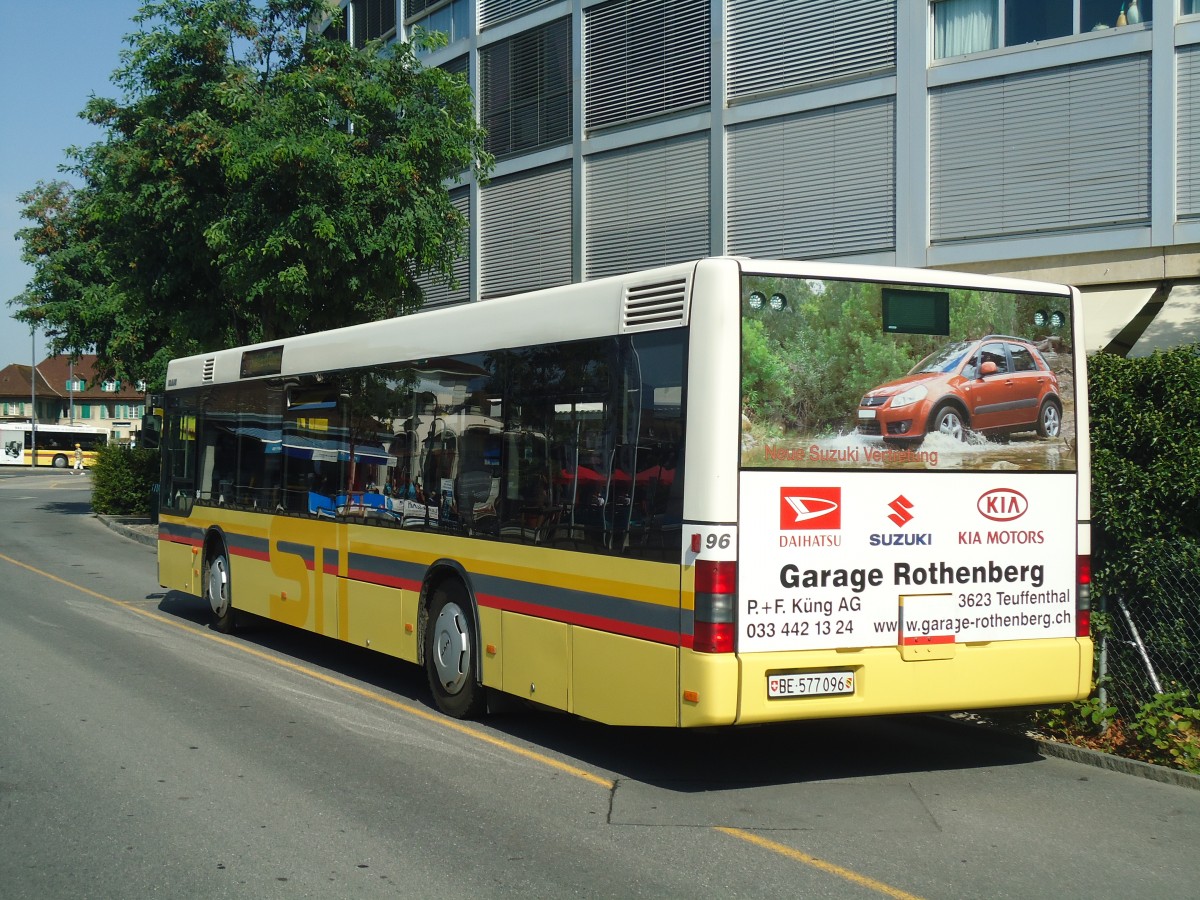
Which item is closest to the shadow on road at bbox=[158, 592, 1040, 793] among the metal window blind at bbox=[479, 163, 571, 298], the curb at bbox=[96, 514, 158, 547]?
the metal window blind at bbox=[479, 163, 571, 298]

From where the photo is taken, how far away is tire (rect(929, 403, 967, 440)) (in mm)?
7250

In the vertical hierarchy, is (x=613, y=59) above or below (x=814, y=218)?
above

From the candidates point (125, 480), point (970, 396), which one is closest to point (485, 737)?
point (970, 396)

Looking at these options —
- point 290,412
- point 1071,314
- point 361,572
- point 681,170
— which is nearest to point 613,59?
point 681,170

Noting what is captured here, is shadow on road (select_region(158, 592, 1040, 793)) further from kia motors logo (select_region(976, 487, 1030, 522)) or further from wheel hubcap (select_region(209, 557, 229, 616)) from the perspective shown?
wheel hubcap (select_region(209, 557, 229, 616))

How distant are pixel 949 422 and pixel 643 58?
1642 centimetres

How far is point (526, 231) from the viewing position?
25.2 m

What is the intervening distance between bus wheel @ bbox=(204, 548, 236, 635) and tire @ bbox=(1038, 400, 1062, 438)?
866cm

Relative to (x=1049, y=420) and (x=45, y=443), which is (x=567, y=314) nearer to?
(x=1049, y=420)

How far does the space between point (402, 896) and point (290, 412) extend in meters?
7.27

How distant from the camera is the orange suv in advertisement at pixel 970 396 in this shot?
7.19 meters

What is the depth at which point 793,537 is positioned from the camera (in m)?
6.88

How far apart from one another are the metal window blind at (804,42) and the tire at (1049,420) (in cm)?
1202

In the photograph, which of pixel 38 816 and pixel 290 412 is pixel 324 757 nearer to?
pixel 38 816
